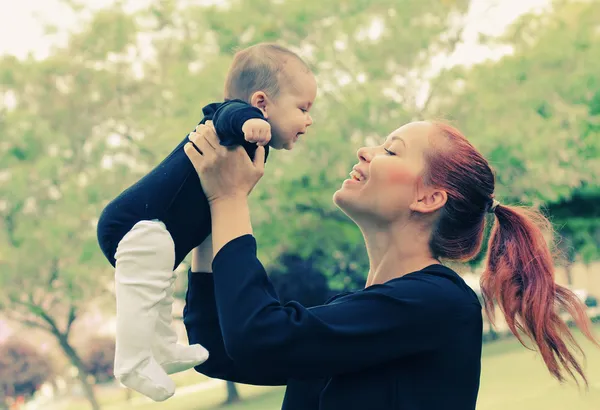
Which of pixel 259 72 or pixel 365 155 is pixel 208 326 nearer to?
pixel 365 155

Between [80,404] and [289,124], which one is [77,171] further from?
[289,124]

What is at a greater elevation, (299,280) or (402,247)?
(402,247)

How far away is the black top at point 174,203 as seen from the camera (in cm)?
173

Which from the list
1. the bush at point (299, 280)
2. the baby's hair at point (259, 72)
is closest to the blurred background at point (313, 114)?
the bush at point (299, 280)

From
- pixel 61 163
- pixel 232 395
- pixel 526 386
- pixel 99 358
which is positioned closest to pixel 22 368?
pixel 99 358

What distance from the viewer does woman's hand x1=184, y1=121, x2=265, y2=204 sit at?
5.29 ft

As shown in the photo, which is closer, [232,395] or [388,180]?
[388,180]

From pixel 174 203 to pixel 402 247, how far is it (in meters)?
0.49

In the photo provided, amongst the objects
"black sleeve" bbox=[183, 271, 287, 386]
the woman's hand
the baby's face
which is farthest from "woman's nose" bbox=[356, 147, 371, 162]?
"black sleeve" bbox=[183, 271, 287, 386]

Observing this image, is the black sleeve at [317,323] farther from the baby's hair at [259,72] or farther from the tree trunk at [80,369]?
the tree trunk at [80,369]

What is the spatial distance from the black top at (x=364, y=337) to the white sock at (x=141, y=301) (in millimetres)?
216

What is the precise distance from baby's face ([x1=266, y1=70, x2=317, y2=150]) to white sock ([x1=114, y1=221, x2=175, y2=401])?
459 millimetres

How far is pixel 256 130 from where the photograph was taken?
1.60 m

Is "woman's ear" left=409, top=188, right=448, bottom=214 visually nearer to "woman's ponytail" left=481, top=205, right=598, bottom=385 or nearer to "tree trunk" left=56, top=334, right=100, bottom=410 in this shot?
"woman's ponytail" left=481, top=205, right=598, bottom=385
